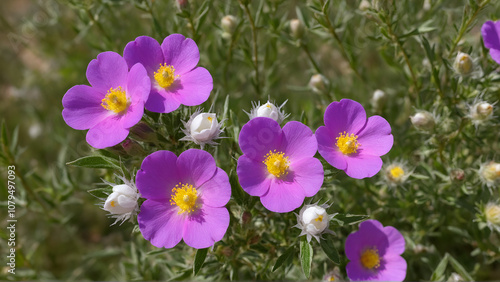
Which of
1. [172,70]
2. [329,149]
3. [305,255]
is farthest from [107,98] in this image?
[305,255]

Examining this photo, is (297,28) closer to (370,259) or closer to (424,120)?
(424,120)

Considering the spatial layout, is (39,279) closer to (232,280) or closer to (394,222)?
(232,280)

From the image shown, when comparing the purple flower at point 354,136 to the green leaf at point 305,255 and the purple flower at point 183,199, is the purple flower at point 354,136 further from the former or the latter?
the purple flower at point 183,199

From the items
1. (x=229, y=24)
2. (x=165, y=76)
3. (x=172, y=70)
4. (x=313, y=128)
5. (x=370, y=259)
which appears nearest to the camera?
(x=165, y=76)

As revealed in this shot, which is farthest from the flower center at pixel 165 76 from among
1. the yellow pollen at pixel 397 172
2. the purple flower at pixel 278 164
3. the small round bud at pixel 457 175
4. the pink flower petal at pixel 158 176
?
the small round bud at pixel 457 175

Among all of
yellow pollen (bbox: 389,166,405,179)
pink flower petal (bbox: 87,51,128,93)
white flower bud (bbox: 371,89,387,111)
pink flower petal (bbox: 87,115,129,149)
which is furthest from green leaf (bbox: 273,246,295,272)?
white flower bud (bbox: 371,89,387,111)

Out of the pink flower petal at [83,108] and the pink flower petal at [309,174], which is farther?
the pink flower petal at [83,108]

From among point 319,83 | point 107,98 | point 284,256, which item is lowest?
point 284,256
